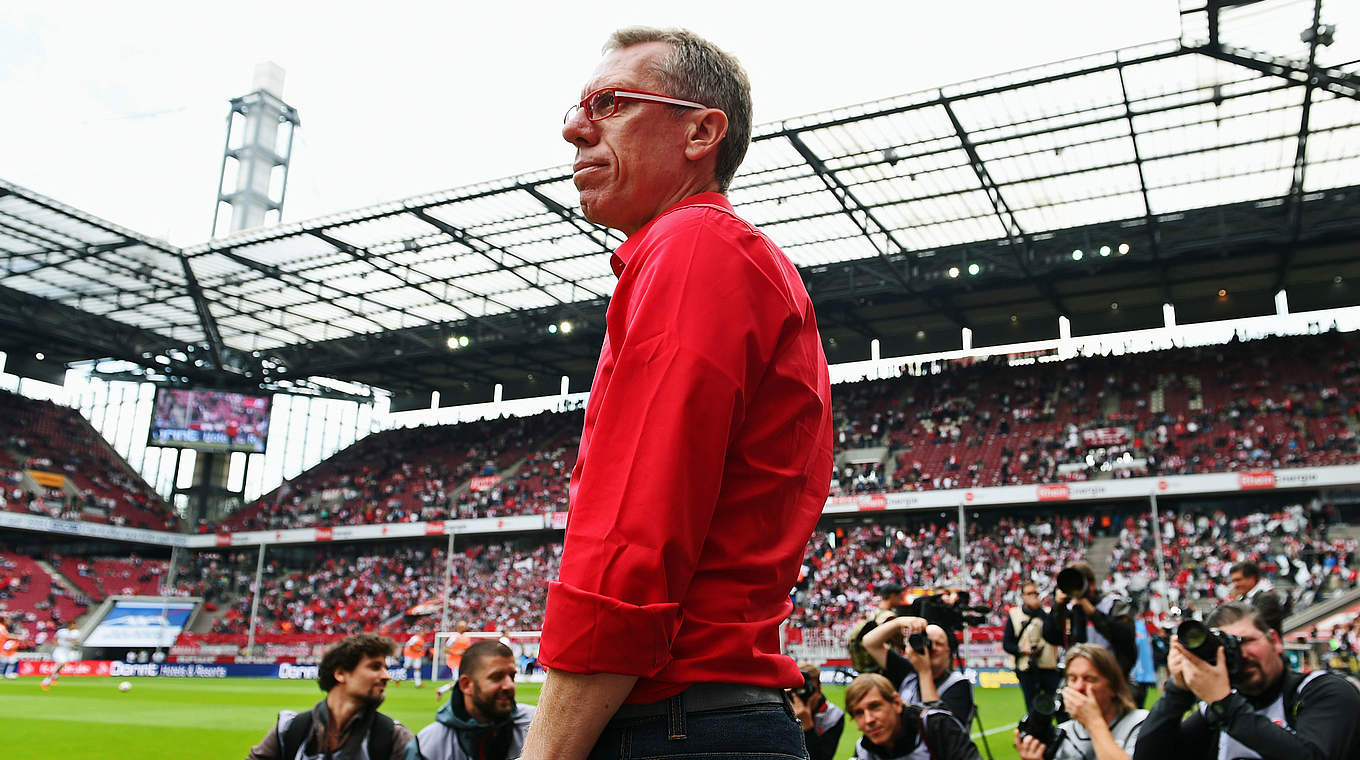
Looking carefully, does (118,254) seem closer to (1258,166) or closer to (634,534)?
(1258,166)

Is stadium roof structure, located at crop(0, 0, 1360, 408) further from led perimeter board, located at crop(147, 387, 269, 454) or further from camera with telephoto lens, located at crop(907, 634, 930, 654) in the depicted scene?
camera with telephoto lens, located at crop(907, 634, 930, 654)

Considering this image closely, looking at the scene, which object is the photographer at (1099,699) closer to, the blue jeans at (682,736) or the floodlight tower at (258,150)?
the blue jeans at (682,736)

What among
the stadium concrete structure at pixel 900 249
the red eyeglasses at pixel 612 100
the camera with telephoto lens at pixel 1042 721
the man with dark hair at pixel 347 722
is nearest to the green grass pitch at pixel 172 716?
the camera with telephoto lens at pixel 1042 721

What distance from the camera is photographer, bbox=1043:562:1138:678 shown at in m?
6.90

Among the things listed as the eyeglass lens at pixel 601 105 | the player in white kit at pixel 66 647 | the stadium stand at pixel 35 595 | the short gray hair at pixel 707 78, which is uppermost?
the short gray hair at pixel 707 78

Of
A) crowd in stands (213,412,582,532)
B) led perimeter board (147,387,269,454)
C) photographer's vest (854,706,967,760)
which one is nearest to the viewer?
photographer's vest (854,706,967,760)

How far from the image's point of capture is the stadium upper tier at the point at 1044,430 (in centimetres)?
3075

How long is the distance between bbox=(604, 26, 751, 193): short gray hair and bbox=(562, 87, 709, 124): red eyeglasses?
15 mm

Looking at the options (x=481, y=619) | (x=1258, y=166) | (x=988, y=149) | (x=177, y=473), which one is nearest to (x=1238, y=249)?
(x=1258, y=166)

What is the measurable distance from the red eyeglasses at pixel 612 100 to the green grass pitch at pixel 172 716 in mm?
8318

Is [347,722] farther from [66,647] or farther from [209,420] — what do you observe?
[209,420]

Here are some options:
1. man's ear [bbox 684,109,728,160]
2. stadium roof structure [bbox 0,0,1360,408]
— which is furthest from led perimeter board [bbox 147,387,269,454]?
man's ear [bbox 684,109,728,160]

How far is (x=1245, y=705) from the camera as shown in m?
3.34

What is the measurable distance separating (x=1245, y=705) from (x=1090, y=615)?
3.98 m
